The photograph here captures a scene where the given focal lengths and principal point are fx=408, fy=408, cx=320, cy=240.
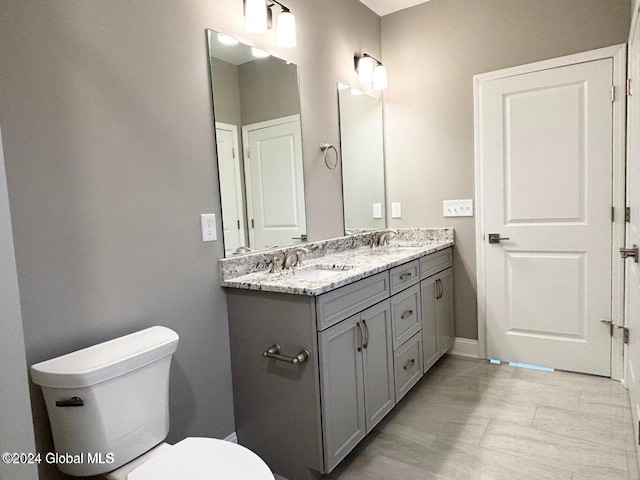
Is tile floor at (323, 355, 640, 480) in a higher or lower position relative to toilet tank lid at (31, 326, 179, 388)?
lower

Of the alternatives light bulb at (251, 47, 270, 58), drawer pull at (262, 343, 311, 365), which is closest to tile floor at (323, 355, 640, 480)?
drawer pull at (262, 343, 311, 365)

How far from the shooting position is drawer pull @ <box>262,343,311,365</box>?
5.36ft

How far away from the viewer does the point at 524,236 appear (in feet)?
9.09

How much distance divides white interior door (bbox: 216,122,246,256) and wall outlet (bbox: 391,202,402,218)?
1582 mm

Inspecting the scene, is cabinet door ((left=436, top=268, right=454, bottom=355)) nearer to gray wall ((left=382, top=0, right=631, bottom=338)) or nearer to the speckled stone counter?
gray wall ((left=382, top=0, right=631, bottom=338))

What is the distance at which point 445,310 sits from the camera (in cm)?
293

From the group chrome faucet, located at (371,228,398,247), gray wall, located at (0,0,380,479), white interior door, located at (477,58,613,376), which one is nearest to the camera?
gray wall, located at (0,0,380,479)

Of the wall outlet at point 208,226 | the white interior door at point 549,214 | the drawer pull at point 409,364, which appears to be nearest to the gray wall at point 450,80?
the white interior door at point 549,214

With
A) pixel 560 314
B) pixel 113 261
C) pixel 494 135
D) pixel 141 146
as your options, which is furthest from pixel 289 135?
pixel 560 314

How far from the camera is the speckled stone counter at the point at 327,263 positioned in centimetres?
173

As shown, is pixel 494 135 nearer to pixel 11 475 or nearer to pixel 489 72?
pixel 489 72

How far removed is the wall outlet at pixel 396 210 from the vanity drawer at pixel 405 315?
3.00 ft

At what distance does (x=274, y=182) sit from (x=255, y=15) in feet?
2.65

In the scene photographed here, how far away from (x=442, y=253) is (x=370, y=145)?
970 mm
